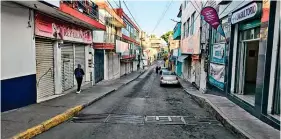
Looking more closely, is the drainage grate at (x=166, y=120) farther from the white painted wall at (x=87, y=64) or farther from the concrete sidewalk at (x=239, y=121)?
the white painted wall at (x=87, y=64)

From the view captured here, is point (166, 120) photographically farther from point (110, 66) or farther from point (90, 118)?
point (110, 66)

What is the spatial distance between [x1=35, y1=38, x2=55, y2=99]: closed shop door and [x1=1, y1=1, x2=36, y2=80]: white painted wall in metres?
0.92

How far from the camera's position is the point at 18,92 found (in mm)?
9031

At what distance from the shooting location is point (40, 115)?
8.02 metres

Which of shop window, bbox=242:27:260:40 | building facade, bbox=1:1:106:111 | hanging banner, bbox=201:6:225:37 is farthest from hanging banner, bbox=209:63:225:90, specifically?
building facade, bbox=1:1:106:111

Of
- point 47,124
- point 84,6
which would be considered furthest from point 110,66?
point 47,124

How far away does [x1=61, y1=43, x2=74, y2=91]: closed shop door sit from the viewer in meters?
13.8

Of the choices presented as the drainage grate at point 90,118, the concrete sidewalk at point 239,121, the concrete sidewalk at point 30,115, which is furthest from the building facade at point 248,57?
the concrete sidewalk at point 30,115

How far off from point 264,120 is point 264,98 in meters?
0.63

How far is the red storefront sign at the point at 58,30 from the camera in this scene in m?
10.5

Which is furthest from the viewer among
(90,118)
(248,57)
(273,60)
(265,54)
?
(248,57)

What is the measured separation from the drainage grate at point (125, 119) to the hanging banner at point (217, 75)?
529 centimetres

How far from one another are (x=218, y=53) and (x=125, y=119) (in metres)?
6.80

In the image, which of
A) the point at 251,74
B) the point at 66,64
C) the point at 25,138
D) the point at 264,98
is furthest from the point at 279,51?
the point at 66,64
